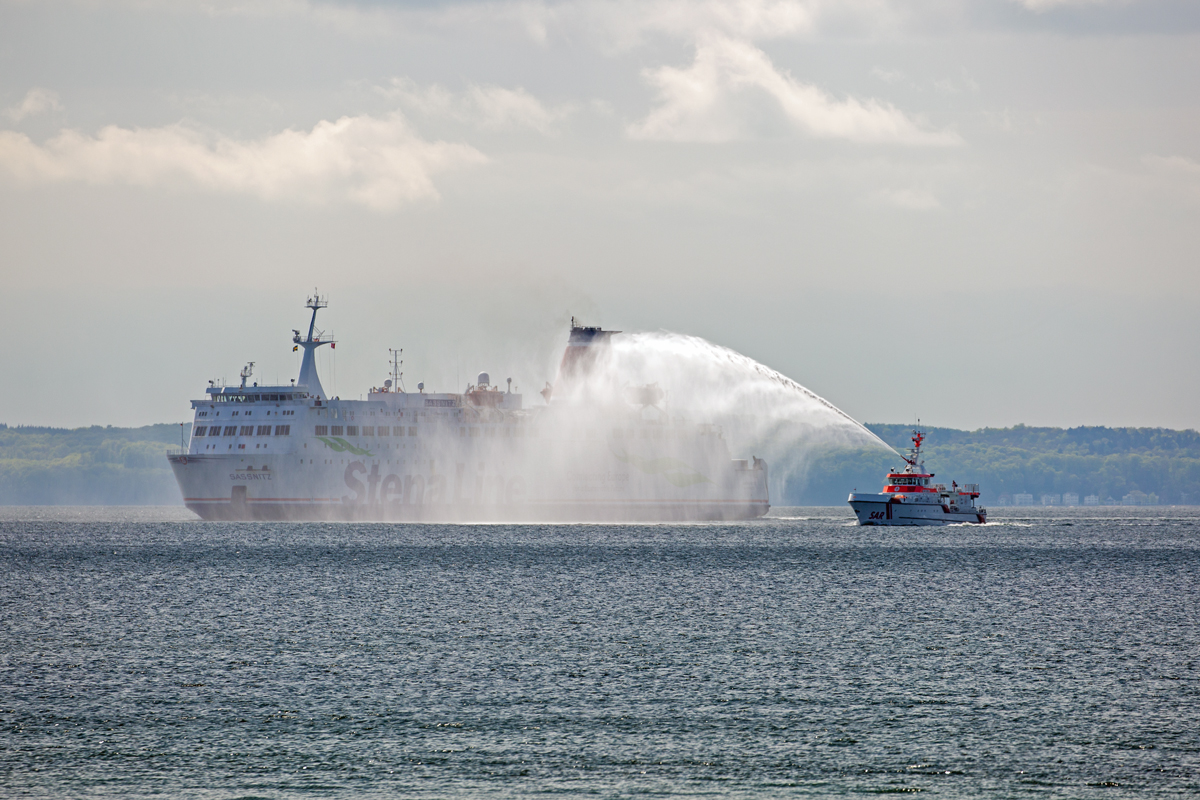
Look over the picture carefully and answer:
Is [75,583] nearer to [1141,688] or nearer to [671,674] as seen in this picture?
[671,674]

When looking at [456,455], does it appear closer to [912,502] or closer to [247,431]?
[247,431]

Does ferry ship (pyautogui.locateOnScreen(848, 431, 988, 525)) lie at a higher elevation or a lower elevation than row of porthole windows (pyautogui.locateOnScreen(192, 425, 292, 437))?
lower

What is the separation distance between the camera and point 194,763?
853 inches

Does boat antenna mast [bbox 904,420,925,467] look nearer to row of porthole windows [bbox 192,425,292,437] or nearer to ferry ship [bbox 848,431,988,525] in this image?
ferry ship [bbox 848,431,988,525]

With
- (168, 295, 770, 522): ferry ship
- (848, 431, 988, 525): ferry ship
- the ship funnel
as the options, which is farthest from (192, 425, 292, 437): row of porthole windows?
(848, 431, 988, 525): ferry ship

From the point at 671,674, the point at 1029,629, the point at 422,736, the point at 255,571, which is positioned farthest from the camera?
the point at 255,571

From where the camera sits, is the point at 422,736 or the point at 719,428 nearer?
the point at 422,736

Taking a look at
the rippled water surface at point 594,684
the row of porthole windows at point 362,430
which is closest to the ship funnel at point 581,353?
the row of porthole windows at point 362,430

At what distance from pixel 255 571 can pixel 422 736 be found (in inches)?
1727

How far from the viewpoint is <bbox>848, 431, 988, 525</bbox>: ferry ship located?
10550 centimetres

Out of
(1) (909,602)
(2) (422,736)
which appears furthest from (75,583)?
(2) (422,736)

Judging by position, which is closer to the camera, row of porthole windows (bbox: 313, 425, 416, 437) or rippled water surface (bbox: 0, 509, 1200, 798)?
rippled water surface (bbox: 0, 509, 1200, 798)

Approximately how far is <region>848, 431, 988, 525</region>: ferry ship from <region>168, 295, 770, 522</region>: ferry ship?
43.7 ft

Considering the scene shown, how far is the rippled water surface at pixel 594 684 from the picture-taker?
2089 centimetres
